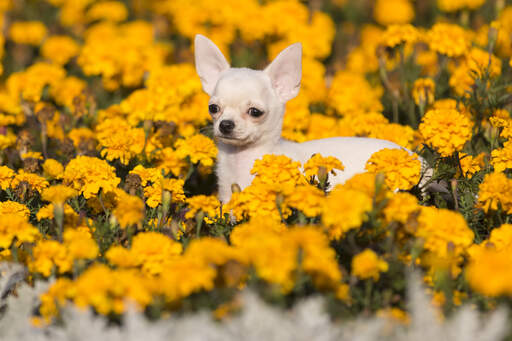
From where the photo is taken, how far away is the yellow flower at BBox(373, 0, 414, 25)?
8133 mm

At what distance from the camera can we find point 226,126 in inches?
166

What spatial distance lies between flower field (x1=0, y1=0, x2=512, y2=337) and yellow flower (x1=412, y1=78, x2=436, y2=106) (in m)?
0.03

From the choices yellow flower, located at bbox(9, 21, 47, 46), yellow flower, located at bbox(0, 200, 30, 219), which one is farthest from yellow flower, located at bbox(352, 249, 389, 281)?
yellow flower, located at bbox(9, 21, 47, 46)

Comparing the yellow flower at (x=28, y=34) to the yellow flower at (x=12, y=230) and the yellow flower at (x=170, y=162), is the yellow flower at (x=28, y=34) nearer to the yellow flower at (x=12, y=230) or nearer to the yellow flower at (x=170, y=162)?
the yellow flower at (x=170, y=162)

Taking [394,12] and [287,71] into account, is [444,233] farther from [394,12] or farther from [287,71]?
[394,12]

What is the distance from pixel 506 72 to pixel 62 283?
4.64 meters

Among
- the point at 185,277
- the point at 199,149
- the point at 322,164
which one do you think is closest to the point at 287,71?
the point at 199,149

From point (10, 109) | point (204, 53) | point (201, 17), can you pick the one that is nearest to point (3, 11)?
point (201, 17)

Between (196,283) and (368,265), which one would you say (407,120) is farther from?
(196,283)

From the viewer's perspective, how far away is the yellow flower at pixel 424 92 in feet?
17.0

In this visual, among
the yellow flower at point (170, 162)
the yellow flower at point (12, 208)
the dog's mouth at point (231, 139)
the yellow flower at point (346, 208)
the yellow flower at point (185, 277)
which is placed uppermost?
the dog's mouth at point (231, 139)

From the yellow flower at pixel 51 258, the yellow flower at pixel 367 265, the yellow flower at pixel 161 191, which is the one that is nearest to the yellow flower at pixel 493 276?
the yellow flower at pixel 367 265

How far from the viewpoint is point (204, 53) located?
4781 mm

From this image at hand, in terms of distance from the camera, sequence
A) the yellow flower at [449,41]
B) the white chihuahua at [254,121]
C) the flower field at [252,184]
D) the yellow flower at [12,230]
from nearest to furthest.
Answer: the flower field at [252,184] < the yellow flower at [12,230] < the white chihuahua at [254,121] < the yellow flower at [449,41]
